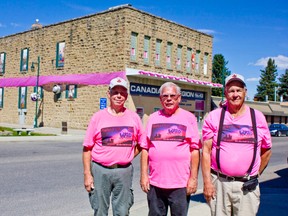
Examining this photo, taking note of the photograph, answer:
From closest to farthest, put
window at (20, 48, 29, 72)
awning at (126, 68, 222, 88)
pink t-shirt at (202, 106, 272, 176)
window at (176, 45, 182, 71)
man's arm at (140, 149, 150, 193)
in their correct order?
pink t-shirt at (202, 106, 272, 176) < man's arm at (140, 149, 150, 193) < awning at (126, 68, 222, 88) < window at (176, 45, 182, 71) < window at (20, 48, 29, 72)

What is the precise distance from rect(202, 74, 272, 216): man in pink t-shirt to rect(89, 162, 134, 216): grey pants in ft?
3.02

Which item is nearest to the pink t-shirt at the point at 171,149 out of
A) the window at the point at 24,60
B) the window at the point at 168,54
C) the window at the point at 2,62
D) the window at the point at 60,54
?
the window at the point at 168,54

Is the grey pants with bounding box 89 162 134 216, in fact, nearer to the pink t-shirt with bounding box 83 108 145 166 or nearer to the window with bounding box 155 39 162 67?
the pink t-shirt with bounding box 83 108 145 166

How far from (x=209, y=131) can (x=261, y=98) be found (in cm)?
9811

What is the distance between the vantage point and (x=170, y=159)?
3.85 metres

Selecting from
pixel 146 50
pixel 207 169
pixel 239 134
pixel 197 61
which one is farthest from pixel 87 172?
pixel 197 61

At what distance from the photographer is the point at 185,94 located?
33875 millimetres

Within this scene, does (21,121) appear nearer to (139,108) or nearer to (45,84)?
(45,84)

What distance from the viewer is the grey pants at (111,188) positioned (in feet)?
13.5

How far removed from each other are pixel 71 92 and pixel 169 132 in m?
28.3

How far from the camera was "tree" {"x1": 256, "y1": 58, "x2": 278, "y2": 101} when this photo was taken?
9744 centimetres

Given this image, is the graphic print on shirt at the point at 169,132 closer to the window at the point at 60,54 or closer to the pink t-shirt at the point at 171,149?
the pink t-shirt at the point at 171,149

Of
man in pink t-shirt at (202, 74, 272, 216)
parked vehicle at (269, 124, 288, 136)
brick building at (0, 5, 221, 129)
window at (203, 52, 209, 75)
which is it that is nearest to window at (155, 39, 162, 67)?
brick building at (0, 5, 221, 129)

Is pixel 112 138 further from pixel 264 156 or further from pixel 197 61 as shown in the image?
pixel 197 61
